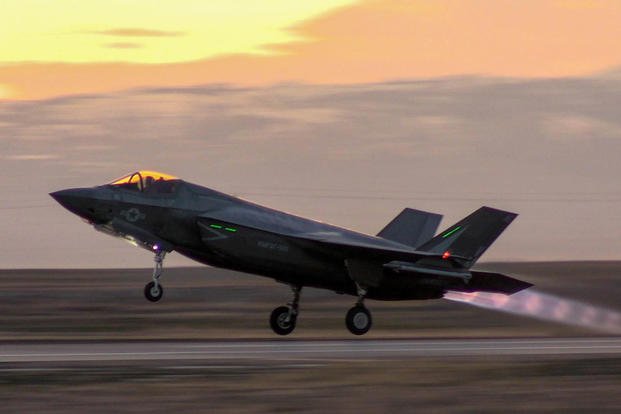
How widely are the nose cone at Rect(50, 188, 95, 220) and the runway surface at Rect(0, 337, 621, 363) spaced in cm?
382

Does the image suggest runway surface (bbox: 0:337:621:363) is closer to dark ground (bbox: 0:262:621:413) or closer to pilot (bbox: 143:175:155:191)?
dark ground (bbox: 0:262:621:413)

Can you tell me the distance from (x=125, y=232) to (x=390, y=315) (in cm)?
2518

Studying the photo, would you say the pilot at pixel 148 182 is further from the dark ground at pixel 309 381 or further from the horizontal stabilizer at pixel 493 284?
the horizontal stabilizer at pixel 493 284

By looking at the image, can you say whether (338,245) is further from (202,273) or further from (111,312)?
(202,273)

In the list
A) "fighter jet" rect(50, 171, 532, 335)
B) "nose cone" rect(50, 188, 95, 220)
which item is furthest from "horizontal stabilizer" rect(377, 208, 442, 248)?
"nose cone" rect(50, 188, 95, 220)

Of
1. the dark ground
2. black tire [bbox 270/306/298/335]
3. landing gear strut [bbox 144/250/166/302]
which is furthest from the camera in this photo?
black tire [bbox 270/306/298/335]

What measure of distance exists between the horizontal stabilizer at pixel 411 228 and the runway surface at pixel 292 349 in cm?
325

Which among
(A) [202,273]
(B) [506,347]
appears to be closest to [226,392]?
(B) [506,347]

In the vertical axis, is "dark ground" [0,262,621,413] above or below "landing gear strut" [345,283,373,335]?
below

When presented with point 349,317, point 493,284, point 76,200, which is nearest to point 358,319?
point 349,317

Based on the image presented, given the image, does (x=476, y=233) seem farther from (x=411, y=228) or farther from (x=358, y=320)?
(x=358, y=320)

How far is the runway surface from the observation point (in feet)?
107

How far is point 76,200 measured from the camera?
3128cm

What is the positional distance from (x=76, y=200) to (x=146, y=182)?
201 cm
